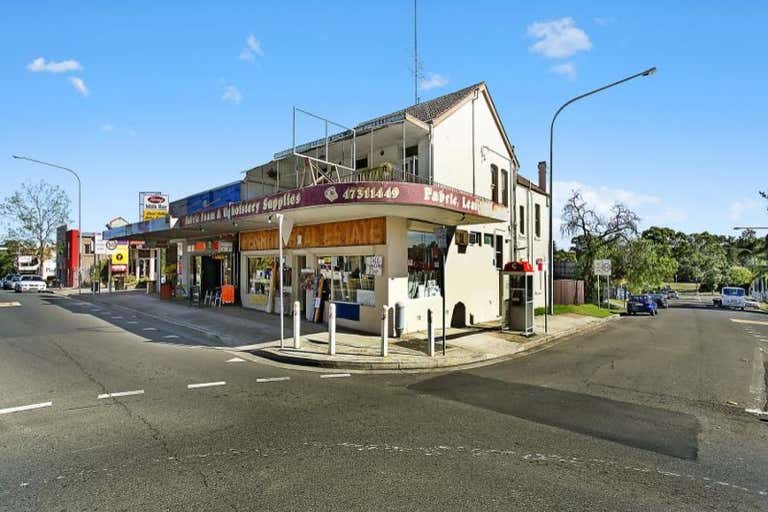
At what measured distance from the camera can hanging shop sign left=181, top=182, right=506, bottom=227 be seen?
392 inches

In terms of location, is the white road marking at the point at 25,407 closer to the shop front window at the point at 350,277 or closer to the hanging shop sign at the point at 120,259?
the shop front window at the point at 350,277

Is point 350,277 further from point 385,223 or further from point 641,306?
point 641,306

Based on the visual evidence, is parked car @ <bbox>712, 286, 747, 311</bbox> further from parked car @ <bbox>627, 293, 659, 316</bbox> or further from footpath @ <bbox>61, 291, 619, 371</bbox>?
footpath @ <bbox>61, 291, 619, 371</bbox>

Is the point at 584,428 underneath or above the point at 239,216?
underneath

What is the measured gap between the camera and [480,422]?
221 inches

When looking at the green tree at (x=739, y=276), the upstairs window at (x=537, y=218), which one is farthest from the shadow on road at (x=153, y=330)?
the green tree at (x=739, y=276)

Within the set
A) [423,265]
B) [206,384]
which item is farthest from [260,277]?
[206,384]

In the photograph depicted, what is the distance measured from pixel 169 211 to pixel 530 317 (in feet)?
90.8

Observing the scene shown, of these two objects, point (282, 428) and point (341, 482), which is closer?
point (341, 482)

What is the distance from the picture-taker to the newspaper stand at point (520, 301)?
45.0 feet

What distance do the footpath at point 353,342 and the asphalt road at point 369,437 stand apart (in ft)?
2.37

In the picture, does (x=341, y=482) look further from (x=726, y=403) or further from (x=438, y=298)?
(x=438, y=298)

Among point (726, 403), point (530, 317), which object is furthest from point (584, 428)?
point (530, 317)

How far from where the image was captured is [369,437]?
16.4 ft
